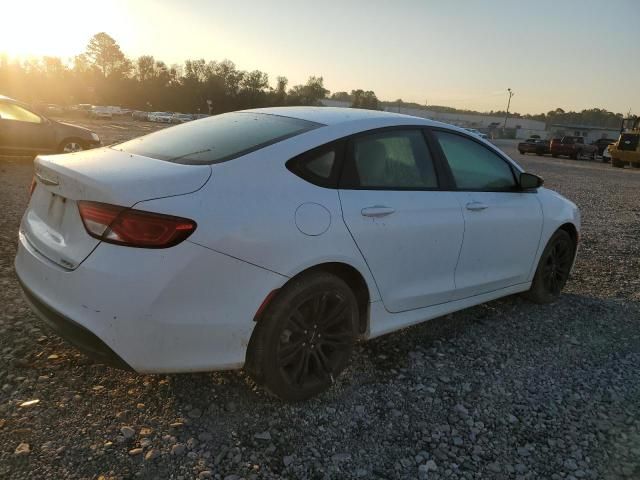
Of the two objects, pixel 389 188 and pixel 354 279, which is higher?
pixel 389 188

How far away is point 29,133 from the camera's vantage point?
36.1 feet

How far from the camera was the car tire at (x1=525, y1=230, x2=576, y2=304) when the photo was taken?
4.61m

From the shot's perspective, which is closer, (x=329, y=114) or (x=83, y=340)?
(x=83, y=340)

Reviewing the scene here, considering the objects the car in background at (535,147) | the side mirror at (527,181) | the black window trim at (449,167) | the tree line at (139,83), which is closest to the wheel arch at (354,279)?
the black window trim at (449,167)

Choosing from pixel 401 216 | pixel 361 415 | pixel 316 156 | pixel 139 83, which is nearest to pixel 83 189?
pixel 316 156

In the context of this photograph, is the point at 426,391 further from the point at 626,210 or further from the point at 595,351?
the point at 626,210

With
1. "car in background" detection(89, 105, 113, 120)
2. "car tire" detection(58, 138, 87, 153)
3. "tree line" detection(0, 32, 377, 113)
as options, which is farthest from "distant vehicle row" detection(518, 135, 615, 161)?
"tree line" detection(0, 32, 377, 113)

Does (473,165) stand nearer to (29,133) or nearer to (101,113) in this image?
(29,133)

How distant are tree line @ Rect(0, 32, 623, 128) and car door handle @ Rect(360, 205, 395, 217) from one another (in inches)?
3338

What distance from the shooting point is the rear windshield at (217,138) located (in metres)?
2.76

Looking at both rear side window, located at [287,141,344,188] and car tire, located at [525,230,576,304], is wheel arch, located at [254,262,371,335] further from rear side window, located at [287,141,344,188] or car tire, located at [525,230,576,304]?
car tire, located at [525,230,576,304]

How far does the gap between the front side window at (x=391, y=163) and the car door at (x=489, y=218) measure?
0.25m

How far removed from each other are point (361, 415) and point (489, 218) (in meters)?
1.76

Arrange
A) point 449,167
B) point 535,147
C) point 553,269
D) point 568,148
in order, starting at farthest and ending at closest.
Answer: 1. point 535,147
2. point 568,148
3. point 553,269
4. point 449,167
